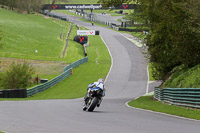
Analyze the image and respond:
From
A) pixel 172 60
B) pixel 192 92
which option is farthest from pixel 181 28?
pixel 192 92

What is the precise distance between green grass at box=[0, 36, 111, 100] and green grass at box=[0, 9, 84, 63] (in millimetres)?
3377

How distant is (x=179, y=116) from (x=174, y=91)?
17.9ft

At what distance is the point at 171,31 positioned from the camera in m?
26.1

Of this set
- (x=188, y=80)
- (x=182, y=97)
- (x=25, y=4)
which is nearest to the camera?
(x=182, y=97)

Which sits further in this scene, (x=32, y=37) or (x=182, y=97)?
(x=32, y=37)

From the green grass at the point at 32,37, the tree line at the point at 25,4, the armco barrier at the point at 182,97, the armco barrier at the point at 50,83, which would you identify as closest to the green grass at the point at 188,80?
the armco barrier at the point at 182,97

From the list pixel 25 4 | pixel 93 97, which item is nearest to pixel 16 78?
pixel 93 97

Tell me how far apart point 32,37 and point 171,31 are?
2438 inches

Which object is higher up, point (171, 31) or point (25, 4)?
point (171, 31)

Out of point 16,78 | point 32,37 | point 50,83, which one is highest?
point 16,78

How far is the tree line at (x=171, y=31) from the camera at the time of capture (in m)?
23.4

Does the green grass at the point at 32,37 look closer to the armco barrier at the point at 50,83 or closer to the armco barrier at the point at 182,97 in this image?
the armco barrier at the point at 50,83

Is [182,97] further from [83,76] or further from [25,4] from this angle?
[25,4]

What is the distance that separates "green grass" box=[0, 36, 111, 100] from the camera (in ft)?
122
